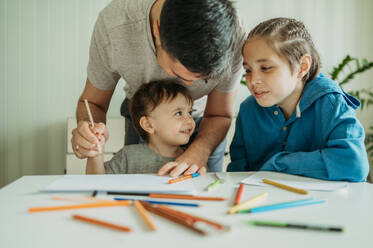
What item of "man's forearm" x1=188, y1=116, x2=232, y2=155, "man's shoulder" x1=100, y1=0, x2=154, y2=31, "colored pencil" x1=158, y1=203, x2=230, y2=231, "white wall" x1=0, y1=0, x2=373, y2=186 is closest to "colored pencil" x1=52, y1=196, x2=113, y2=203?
"colored pencil" x1=158, y1=203, x2=230, y2=231

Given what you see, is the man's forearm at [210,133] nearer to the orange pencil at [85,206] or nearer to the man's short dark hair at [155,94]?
the man's short dark hair at [155,94]

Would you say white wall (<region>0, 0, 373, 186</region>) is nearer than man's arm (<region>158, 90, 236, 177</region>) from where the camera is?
No

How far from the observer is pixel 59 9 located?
2.64 metres

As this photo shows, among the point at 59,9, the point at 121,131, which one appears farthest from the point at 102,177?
the point at 59,9

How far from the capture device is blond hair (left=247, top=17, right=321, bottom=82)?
3.28 ft

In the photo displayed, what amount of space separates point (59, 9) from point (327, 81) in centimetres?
236

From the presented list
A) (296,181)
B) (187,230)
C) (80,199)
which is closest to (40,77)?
(80,199)

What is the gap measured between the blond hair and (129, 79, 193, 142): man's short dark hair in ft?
0.98

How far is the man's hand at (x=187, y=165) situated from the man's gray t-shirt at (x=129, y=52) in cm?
24

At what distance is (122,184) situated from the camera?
72 centimetres

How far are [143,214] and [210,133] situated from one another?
2.22ft

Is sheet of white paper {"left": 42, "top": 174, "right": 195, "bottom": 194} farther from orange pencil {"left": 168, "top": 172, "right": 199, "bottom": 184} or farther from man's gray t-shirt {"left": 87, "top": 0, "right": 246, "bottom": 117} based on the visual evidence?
man's gray t-shirt {"left": 87, "top": 0, "right": 246, "bottom": 117}

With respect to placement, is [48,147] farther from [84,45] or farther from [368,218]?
[368,218]

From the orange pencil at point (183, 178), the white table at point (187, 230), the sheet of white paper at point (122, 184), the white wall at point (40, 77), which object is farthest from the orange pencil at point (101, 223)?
the white wall at point (40, 77)
